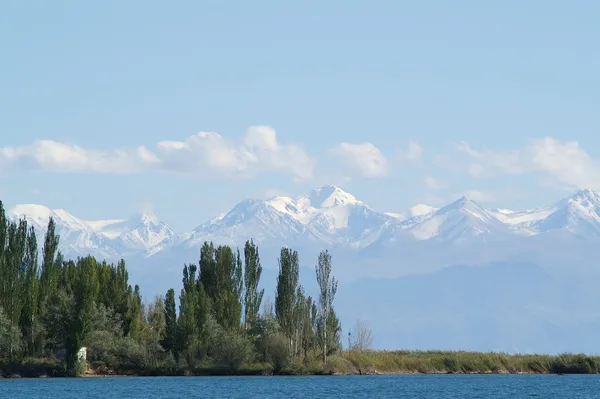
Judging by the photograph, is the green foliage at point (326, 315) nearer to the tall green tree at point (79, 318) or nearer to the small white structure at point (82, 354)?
the small white structure at point (82, 354)

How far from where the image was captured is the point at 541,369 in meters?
106

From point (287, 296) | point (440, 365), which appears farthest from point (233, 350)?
point (440, 365)

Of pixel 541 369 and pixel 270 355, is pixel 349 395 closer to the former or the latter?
pixel 270 355

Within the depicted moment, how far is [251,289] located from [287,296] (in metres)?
5.58

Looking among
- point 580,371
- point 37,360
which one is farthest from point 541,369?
point 37,360

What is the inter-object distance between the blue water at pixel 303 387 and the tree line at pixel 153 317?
284cm

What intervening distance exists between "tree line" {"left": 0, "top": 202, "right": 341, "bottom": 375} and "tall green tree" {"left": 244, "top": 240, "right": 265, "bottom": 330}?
0.10m

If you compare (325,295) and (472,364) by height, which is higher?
(325,295)

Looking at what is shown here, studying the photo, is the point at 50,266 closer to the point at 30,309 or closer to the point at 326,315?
the point at 30,309

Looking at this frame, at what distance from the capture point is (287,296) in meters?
101

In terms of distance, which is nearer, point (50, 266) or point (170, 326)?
point (170, 326)

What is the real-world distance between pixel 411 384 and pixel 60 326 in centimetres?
2577

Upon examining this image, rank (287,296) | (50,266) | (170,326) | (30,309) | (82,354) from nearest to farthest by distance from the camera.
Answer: (82,354) → (30,309) → (170,326) → (50,266) → (287,296)

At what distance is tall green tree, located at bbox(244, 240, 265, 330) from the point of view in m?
104
